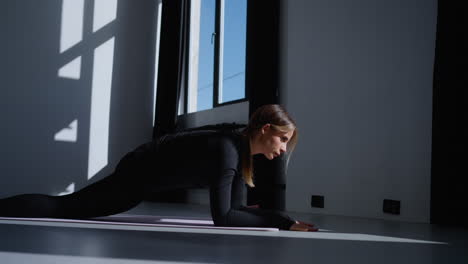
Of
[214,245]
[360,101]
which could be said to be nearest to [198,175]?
[214,245]

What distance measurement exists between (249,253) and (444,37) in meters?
1.93

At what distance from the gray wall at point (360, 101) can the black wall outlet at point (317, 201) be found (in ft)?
0.12

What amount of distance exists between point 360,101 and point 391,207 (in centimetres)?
73

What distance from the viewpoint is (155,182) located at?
233 centimetres

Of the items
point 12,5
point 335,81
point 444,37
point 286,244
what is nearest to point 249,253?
point 286,244

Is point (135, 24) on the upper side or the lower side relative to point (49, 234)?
upper

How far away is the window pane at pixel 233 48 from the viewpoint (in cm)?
490

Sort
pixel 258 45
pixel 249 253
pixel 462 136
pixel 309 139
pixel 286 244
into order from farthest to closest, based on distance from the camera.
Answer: pixel 258 45, pixel 309 139, pixel 462 136, pixel 286 244, pixel 249 253

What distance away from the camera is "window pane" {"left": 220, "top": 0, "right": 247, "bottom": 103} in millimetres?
4902

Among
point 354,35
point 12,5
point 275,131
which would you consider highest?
point 12,5

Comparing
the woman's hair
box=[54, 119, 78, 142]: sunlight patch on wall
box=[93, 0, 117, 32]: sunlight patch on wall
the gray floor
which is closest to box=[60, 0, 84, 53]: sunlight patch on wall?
box=[93, 0, 117, 32]: sunlight patch on wall

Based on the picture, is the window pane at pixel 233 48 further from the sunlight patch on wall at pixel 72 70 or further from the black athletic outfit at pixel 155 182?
the black athletic outfit at pixel 155 182

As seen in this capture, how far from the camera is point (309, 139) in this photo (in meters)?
3.75

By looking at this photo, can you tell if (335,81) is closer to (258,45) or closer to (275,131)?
(258,45)
